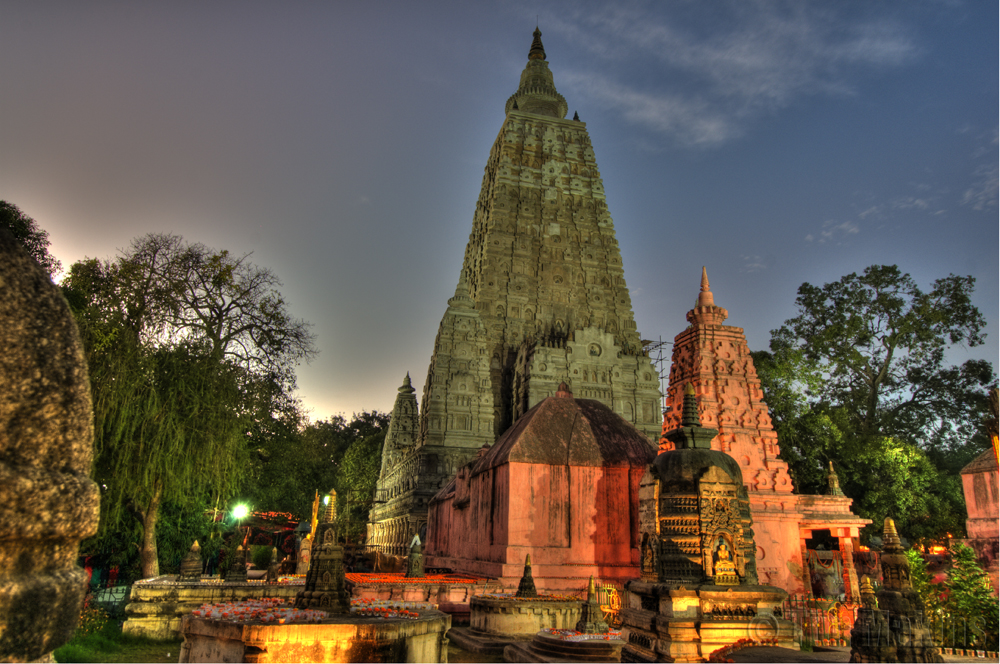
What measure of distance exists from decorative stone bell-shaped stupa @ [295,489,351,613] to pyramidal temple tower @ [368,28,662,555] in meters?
25.8

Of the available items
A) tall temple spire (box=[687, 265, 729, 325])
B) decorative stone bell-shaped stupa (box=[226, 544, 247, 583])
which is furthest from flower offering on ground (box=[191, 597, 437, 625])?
tall temple spire (box=[687, 265, 729, 325])

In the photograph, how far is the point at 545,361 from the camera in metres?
40.5

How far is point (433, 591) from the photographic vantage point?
1395 cm

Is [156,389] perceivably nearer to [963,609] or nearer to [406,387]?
[963,609]

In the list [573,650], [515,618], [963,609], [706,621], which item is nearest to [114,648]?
[515,618]

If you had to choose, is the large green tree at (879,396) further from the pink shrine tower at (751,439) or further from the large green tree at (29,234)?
the large green tree at (29,234)

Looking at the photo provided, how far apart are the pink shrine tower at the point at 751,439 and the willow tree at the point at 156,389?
457 inches

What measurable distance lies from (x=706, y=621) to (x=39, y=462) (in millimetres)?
10546

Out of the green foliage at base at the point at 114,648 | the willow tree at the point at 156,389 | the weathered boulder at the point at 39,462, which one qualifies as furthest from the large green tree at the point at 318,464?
the weathered boulder at the point at 39,462

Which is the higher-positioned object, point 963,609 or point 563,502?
point 563,502

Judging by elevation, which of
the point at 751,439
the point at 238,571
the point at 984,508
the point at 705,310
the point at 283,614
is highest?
the point at 705,310

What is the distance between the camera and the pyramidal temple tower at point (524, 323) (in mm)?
37906

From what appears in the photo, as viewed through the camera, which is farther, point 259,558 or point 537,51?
point 537,51

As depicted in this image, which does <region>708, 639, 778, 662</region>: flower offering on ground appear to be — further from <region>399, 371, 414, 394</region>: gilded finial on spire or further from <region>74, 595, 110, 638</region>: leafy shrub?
<region>399, 371, 414, 394</region>: gilded finial on spire
